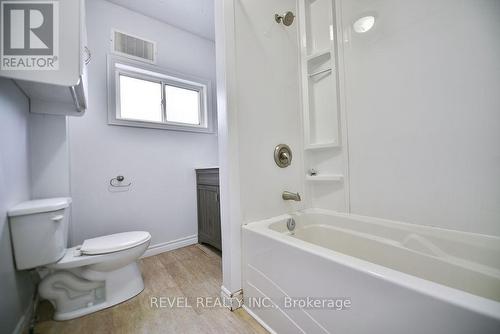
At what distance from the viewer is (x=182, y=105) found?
235cm

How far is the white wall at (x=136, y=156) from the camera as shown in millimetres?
1682

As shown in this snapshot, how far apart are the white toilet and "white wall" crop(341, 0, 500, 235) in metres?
1.74

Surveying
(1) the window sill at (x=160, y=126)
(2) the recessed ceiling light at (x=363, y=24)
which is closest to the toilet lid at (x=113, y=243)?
(1) the window sill at (x=160, y=126)

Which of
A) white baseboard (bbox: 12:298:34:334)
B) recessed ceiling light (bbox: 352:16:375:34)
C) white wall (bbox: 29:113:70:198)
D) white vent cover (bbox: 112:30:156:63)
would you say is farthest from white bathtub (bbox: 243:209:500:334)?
white vent cover (bbox: 112:30:156:63)

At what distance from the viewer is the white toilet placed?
102 cm

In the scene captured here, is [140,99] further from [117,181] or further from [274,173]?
[274,173]

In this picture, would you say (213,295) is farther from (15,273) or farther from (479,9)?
(479,9)

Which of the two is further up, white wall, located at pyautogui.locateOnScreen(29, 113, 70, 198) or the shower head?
the shower head

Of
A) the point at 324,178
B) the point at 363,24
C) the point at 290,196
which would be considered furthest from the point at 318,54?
the point at 290,196

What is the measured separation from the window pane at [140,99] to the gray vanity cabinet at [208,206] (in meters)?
0.83

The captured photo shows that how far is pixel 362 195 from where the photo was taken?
4.57ft

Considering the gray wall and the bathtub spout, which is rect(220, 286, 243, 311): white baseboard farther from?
the gray wall

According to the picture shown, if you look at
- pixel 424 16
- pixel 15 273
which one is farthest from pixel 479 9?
pixel 15 273

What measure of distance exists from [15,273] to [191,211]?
1376 mm
